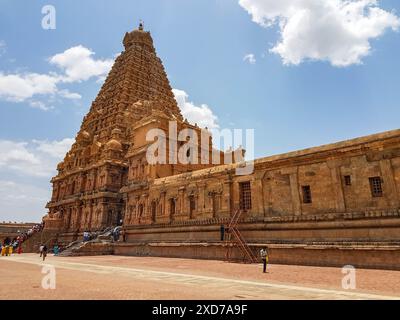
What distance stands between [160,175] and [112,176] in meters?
15.3

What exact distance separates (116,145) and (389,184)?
129 feet

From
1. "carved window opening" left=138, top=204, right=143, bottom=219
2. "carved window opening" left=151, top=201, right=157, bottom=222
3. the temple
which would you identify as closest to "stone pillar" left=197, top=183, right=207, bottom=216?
the temple

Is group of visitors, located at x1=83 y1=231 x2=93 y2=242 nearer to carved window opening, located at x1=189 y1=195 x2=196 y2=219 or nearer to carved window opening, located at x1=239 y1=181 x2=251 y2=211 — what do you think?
carved window opening, located at x1=189 y1=195 x2=196 y2=219

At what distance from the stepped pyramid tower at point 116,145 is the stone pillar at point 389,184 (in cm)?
2253

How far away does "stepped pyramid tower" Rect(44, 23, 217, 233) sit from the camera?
3612 centimetres

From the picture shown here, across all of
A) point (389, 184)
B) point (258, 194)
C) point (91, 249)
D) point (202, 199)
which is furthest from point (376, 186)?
point (91, 249)

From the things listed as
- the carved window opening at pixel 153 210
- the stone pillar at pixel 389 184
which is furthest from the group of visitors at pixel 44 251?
the stone pillar at pixel 389 184

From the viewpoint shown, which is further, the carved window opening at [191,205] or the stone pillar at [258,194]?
the carved window opening at [191,205]

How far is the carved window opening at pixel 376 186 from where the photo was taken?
17188mm

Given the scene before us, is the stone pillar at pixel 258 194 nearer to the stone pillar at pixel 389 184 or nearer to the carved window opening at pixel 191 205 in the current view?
the carved window opening at pixel 191 205

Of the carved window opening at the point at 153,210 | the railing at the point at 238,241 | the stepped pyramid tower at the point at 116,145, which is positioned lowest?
the railing at the point at 238,241
